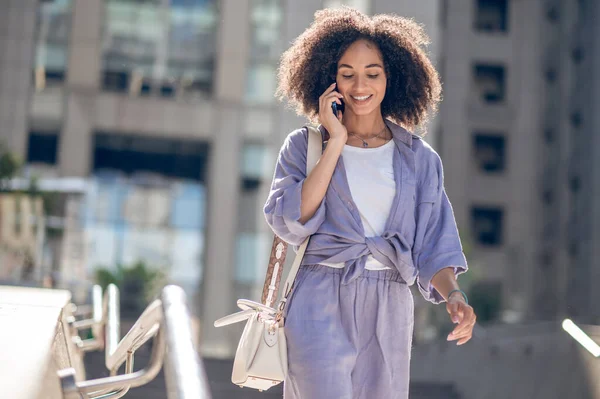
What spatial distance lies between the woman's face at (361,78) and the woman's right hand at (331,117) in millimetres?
41

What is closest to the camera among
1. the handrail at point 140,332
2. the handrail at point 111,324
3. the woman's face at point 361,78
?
the handrail at point 140,332

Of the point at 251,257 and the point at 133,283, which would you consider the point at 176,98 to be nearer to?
the point at 251,257

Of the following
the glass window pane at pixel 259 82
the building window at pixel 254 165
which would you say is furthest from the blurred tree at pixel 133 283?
the glass window pane at pixel 259 82

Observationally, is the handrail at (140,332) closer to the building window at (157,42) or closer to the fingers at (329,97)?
the fingers at (329,97)

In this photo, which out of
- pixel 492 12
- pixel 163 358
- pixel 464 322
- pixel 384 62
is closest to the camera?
pixel 163 358

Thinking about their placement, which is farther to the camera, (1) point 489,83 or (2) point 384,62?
(1) point 489,83

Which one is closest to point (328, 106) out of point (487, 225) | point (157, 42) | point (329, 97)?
point (329, 97)

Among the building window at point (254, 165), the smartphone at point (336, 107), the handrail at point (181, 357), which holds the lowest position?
the building window at point (254, 165)

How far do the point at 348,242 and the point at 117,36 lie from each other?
31160 millimetres

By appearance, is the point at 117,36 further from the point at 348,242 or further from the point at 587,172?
the point at 348,242

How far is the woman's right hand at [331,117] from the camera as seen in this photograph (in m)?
3.68

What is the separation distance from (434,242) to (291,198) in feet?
1.77

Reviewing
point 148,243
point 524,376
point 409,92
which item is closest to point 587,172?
point 148,243

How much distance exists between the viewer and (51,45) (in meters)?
33.5
